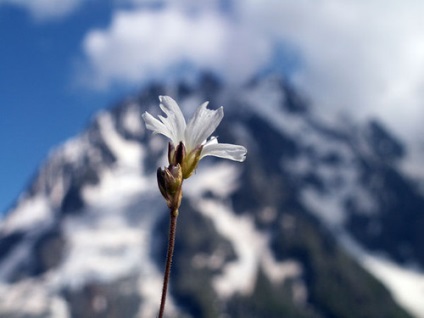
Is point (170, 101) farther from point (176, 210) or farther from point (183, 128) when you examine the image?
point (176, 210)

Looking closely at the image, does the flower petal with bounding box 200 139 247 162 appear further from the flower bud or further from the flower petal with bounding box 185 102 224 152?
the flower bud

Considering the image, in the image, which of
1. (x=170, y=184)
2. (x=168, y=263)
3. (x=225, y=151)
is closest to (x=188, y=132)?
(x=225, y=151)

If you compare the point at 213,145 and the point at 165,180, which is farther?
the point at 213,145

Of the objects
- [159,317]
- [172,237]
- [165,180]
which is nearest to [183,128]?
[165,180]

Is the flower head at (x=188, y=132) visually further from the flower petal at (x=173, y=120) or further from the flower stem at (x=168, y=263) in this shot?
the flower stem at (x=168, y=263)

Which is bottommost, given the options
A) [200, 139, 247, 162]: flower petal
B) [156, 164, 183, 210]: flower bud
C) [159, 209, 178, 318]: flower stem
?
[159, 209, 178, 318]: flower stem

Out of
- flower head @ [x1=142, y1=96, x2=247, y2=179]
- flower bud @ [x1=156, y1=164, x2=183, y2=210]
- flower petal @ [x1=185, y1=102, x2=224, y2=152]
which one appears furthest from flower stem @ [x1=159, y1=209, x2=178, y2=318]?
flower petal @ [x1=185, y1=102, x2=224, y2=152]

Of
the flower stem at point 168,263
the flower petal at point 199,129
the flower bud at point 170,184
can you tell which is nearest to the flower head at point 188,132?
the flower petal at point 199,129
